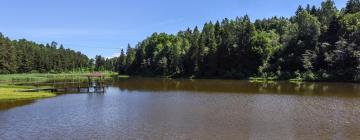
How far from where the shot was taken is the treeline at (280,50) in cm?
10281

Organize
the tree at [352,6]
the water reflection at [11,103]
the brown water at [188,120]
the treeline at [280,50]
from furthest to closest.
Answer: the tree at [352,6] → the treeline at [280,50] → the water reflection at [11,103] → the brown water at [188,120]

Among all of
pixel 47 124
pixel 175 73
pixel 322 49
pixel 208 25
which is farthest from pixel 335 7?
pixel 47 124

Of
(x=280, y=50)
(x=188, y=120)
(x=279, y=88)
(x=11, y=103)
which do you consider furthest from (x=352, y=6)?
(x=11, y=103)

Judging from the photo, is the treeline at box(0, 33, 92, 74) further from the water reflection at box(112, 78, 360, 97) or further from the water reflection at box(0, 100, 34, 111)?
the water reflection at box(0, 100, 34, 111)

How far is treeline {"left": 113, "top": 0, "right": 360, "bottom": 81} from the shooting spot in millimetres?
102812

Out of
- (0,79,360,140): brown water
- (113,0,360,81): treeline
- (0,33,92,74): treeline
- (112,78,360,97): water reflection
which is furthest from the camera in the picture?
(0,33,92,74): treeline

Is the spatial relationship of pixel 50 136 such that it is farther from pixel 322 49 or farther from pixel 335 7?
pixel 335 7

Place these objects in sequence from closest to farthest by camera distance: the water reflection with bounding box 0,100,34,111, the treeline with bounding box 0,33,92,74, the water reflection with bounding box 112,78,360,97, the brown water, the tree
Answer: the brown water, the water reflection with bounding box 0,100,34,111, the water reflection with bounding box 112,78,360,97, the tree, the treeline with bounding box 0,33,92,74

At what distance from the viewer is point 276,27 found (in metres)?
177

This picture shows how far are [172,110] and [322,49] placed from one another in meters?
79.1

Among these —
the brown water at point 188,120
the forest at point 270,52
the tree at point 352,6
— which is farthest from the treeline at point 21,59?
the tree at point 352,6

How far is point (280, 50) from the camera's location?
400ft

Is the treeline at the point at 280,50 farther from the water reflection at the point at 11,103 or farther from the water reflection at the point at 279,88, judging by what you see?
the water reflection at the point at 11,103

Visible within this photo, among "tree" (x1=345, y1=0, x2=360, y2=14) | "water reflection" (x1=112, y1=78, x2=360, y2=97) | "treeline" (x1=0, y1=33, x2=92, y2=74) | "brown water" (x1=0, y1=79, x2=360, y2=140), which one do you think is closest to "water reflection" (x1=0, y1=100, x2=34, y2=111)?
"brown water" (x1=0, y1=79, x2=360, y2=140)
